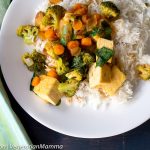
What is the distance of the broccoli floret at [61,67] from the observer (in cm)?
200

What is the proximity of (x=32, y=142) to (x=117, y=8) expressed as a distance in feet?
3.08

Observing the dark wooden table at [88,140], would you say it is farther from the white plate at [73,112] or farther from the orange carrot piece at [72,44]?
the orange carrot piece at [72,44]

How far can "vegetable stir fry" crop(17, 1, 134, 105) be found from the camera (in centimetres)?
197

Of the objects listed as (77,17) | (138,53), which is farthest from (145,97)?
(77,17)

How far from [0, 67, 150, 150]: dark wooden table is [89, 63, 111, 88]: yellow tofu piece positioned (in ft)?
1.28

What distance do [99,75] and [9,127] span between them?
0.63 m

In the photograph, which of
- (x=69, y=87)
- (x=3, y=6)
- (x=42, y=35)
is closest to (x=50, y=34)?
(x=42, y=35)

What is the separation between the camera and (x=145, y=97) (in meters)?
2.01

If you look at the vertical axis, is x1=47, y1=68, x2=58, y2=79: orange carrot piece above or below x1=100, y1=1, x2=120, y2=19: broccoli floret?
below

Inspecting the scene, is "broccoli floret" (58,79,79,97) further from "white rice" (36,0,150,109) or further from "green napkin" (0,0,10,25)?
"green napkin" (0,0,10,25)

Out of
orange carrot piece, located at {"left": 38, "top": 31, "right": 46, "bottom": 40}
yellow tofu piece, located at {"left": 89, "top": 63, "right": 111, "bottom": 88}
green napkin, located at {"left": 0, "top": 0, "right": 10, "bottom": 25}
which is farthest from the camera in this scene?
green napkin, located at {"left": 0, "top": 0, "right": 10, "bottom": 25}

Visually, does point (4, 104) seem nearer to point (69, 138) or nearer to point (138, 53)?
point (69, 138)

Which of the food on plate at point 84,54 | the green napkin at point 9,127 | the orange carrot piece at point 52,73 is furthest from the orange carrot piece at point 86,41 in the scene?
the green napkin at point 9,127

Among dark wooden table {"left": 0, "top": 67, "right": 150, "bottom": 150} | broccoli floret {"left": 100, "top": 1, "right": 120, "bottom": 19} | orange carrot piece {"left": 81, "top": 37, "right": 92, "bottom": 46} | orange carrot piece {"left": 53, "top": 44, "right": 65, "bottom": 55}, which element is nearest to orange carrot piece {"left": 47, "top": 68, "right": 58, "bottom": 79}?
orange carrot piece {"left": 53, "top": 44, "right": 65, "bottom": 55}
